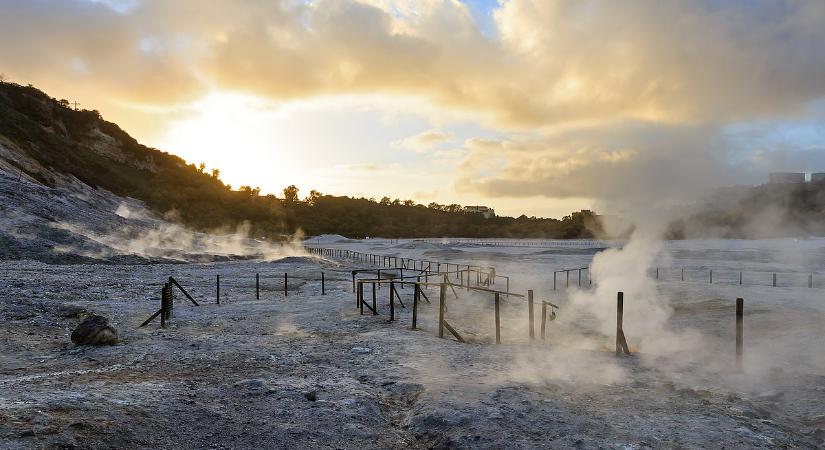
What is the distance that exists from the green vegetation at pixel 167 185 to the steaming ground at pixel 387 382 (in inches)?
1312

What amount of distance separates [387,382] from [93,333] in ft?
24.5

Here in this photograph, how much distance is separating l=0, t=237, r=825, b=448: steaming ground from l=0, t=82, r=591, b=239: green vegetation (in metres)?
33.3

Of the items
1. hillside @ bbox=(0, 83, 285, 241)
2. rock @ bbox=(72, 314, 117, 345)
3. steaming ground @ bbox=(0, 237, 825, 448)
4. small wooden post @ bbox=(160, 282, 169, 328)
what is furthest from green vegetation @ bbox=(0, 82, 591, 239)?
rock @ bbox=(72, 314, 117, 345)

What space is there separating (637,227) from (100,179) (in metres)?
73.1

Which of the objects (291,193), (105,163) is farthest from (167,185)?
(291,193)

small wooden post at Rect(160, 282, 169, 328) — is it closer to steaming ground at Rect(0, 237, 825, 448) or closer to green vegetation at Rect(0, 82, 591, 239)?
steaming ground at Rect(0, 237, 825, 448)

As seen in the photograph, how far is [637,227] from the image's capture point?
26781 millimetres

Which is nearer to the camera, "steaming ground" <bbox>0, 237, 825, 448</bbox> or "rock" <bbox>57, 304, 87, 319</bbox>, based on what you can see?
"steaming ground" <bbox>0, 237, 825, 448</bbox>

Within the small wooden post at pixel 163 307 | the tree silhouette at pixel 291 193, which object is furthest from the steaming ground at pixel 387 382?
the tree silhouette at pixel 291 193

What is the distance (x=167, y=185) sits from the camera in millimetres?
102312

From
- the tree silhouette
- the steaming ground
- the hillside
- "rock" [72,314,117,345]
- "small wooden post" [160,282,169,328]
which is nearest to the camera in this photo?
the steaming ground

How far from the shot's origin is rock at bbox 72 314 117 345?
12.1m

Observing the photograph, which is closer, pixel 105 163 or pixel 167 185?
pixel 105 163

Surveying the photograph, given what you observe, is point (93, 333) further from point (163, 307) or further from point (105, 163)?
point (105, 163)
